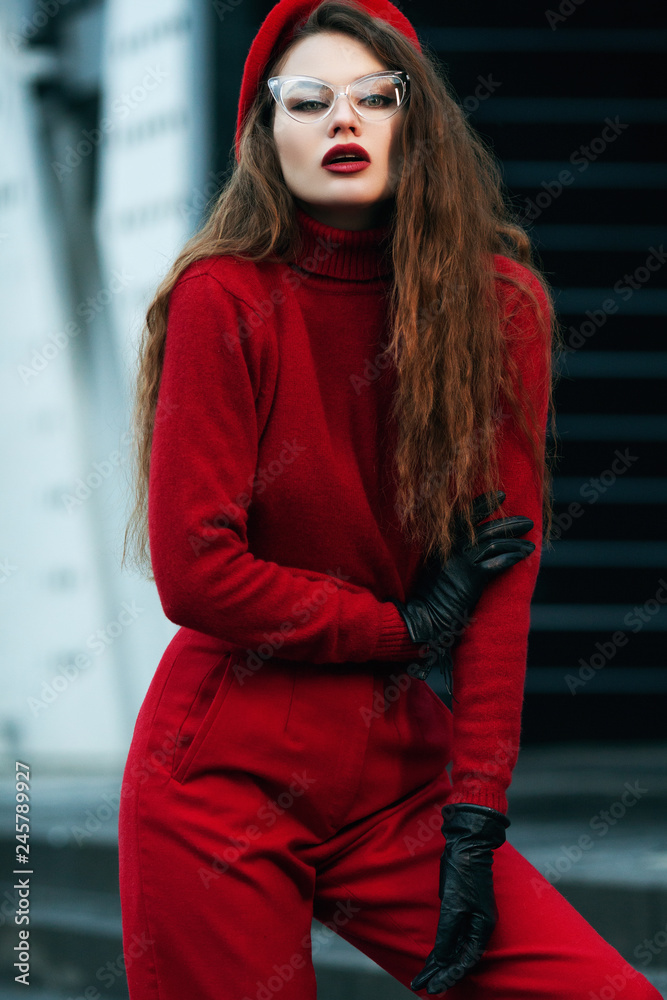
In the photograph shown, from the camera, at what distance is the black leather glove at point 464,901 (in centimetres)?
153

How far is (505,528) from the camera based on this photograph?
169cm

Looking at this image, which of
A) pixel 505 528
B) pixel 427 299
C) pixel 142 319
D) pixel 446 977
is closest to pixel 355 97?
pixel 427 299

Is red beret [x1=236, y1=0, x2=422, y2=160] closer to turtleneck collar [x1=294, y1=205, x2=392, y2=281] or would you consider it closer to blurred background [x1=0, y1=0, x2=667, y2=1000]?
turtleneck collar [x1=294, y1=205, x2=392, y2=281]

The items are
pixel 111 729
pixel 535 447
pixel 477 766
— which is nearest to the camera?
pixel 477 766

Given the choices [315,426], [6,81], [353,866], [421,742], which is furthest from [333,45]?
[6,81]

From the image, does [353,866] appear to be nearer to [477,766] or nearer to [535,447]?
[477,766]

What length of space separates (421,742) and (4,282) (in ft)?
11.1

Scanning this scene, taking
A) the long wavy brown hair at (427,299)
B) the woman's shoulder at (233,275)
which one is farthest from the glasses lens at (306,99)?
the woman's shoulder at (233,275)

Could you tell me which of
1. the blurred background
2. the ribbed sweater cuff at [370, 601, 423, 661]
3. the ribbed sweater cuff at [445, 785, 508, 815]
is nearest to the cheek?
the ribbed sweater cuff at [370, 601, 423, 661]

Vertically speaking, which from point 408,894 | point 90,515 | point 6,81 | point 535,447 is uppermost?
point 6,81

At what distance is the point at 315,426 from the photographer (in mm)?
1648

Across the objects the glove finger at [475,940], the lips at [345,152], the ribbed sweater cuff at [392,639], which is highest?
the lips at [345,152]

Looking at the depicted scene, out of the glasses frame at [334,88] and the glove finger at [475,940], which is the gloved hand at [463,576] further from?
the glasses frame at [334,88]

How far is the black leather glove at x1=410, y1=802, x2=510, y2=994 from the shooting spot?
1.53m
